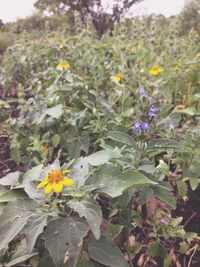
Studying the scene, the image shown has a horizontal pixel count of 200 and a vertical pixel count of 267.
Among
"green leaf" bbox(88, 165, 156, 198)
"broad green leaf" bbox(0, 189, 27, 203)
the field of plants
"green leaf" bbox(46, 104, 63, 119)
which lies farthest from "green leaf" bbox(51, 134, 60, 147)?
"green leaf" bbox(88, 165, 156, 198)

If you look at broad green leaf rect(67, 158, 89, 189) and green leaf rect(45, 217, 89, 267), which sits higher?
broad green leaf rect(67, 158, 89, 189)

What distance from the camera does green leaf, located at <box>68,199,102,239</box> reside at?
0.92 metres

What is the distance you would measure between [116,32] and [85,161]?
2.89m

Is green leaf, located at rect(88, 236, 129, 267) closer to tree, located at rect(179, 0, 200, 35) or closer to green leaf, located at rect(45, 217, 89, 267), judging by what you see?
green leaf, located at rect(45, 217, 89, 267)

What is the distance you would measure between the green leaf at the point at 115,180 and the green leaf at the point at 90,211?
0.05 metres

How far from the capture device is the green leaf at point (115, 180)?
1001 millimetres

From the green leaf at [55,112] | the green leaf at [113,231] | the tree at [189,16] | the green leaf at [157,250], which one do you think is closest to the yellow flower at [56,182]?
the green leaf at [113,231]

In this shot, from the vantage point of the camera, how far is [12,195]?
116 centimetres

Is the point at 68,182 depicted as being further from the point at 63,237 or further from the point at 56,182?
the point at 63,237

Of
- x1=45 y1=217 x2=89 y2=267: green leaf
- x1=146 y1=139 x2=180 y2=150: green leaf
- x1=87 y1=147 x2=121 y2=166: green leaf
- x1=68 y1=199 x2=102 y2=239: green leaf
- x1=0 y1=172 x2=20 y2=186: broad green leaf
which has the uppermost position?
x1=146 y1=139 x2=180 y2=150: green leaf

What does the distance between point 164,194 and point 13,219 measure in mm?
446

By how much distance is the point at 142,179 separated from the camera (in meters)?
1.01

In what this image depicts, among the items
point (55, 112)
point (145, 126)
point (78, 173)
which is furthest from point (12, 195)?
point (55, 112)

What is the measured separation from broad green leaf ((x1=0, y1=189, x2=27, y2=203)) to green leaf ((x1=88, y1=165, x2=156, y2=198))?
0.23 m
